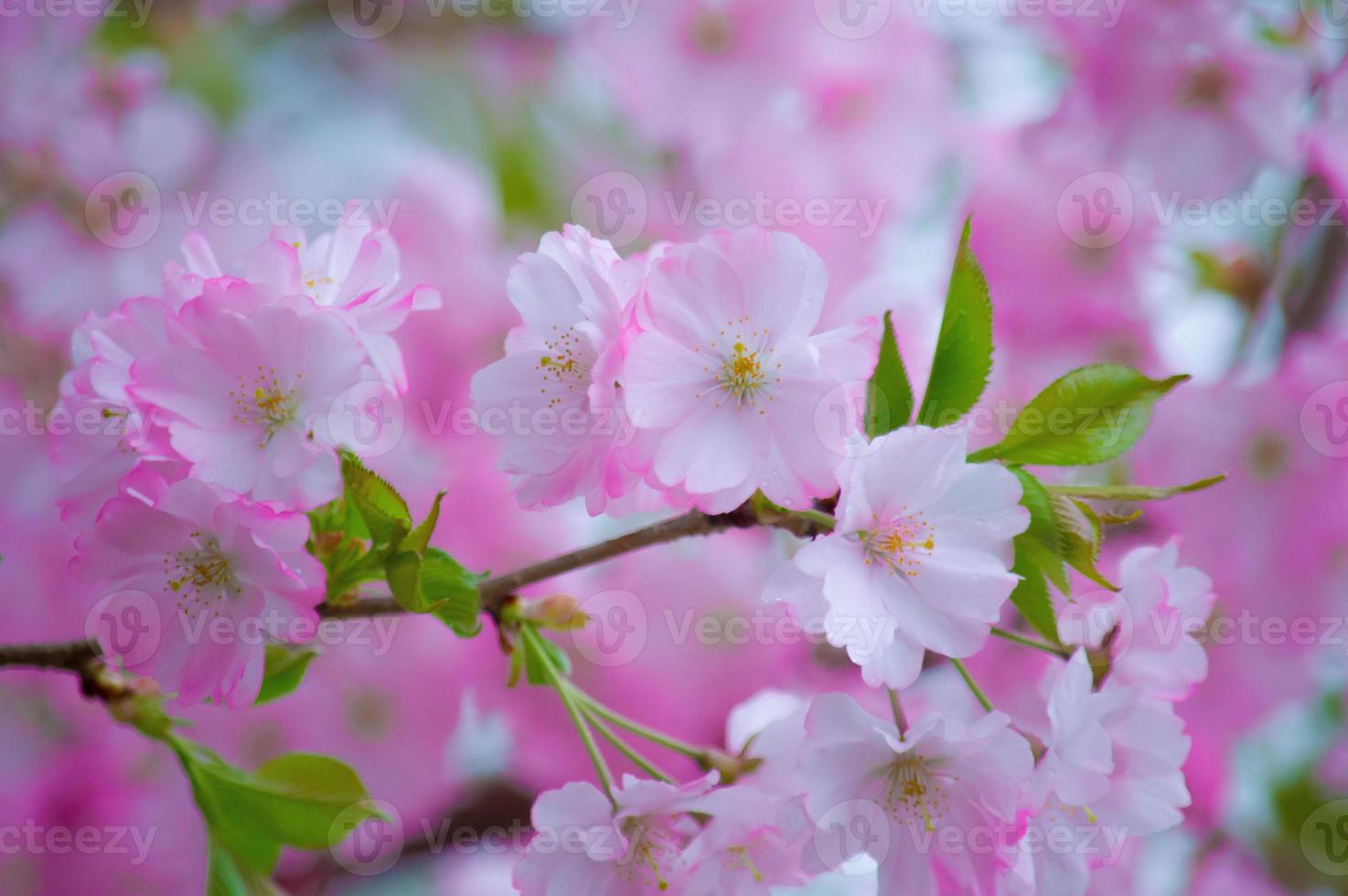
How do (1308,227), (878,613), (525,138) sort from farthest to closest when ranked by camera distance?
(525,138) → (1308,227) → (878,613)

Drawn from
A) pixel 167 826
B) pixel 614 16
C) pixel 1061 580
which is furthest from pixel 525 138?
pixel 1061 580

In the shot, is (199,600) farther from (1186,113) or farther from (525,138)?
(525,138)
